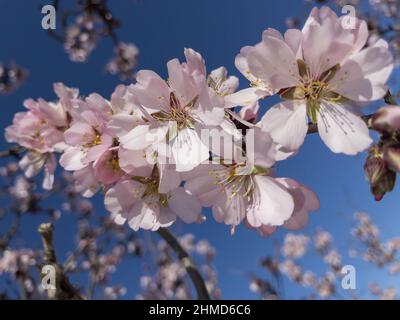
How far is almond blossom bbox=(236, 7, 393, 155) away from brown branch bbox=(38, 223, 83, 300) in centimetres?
105

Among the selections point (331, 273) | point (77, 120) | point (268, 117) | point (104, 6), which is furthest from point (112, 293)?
point (268, 117)

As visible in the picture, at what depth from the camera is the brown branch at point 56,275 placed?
1.45 m

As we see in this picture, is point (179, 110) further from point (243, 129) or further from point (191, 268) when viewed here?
point (191, 268)

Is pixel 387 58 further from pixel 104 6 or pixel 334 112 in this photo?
pixel 104 6

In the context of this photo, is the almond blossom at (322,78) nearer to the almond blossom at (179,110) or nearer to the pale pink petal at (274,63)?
the pale pink petal at (274,63)

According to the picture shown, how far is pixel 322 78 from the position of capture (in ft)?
3.13

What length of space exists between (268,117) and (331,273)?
8122 mm

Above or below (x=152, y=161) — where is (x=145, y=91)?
above

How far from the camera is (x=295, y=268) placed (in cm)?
1037

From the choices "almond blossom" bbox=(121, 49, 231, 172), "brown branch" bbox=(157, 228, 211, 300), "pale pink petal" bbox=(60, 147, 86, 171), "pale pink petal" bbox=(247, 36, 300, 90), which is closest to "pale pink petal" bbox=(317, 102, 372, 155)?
"pale pink petal" bbox=(247, 36, 300, 90)

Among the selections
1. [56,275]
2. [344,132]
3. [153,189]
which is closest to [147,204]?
[153,189]

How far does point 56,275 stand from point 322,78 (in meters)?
1.23

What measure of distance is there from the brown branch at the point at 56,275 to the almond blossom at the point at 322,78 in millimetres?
1048

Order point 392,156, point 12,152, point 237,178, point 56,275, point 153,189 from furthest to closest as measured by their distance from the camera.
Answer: point 12,152
point 56,275
point 153,189
point 237,178
point 392,156
